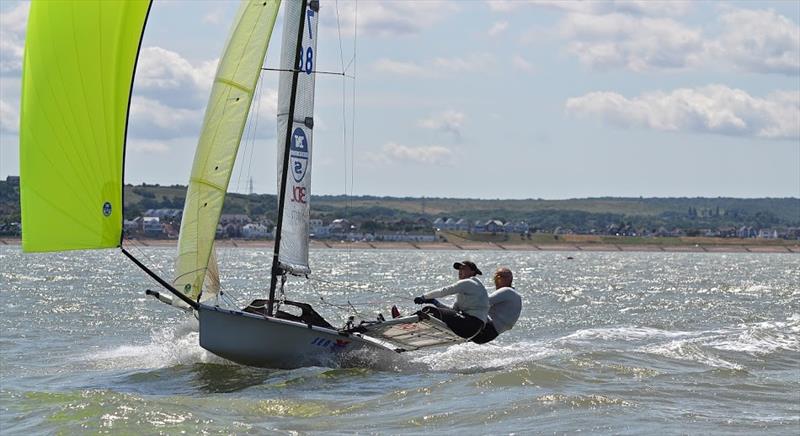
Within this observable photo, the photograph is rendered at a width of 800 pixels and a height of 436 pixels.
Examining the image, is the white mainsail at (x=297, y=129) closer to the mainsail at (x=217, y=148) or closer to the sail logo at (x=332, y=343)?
the mainsail at (x=217, y=148)

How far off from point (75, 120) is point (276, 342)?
11.1 ft

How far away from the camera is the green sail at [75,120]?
13188 millimetres

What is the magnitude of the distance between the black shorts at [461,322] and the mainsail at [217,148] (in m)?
2.74

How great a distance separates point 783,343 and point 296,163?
340 inches

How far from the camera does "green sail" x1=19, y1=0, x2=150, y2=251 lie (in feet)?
43.3

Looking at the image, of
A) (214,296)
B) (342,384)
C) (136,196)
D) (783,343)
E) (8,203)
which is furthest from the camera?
(136,196)

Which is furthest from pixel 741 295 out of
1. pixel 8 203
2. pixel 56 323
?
pixel 8 203

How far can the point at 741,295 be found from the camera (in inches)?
1518

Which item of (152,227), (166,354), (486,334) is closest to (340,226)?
(152,227)

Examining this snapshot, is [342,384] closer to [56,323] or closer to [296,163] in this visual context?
[296,163]

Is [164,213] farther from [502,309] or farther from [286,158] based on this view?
[502,309]

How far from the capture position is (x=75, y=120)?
43.8ft

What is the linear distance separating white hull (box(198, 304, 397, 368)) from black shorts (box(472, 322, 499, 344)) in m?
1.02

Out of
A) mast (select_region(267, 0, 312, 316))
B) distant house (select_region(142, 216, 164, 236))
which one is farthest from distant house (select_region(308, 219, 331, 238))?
mast (select_region(267, 0, 312, 316))
